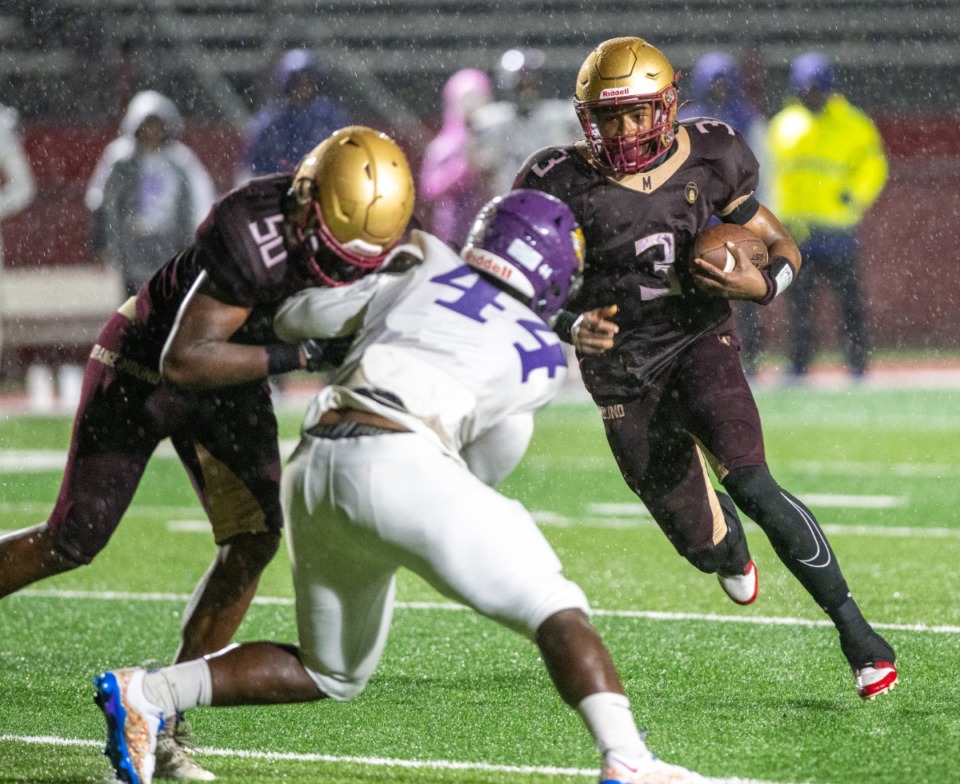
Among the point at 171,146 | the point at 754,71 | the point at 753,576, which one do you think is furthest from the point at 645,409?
the point at 754,71

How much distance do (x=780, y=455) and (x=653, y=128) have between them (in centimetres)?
457

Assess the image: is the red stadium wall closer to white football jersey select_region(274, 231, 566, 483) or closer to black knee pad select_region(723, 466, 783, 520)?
→ black knee pad select_region(723, 466, 783, 520)

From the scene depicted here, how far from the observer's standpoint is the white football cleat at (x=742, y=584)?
4.52 m

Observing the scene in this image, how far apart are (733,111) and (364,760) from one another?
26.3 ft

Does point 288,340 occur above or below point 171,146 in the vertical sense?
above

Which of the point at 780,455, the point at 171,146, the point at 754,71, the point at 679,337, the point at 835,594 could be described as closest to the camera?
the point at 835,594

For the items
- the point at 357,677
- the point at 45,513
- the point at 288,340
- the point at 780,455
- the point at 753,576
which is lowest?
the point at 780,455

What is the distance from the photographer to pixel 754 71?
1348 centimetres

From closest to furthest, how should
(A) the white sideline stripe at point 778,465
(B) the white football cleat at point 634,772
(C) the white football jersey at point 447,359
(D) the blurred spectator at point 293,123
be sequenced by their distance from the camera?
(B) the white football cleat at point 634,772, (C) the white football jersey at point 447,359, (A) the white sideline stripe at point 778,465, (D) the blurred spectator at point 293,123

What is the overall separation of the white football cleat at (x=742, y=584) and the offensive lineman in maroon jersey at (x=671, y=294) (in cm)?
7

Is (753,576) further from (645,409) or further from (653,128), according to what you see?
(653,128)

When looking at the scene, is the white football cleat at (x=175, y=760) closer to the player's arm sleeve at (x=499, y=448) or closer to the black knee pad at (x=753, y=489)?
the player's arm sleeve at (x=499, y=448)

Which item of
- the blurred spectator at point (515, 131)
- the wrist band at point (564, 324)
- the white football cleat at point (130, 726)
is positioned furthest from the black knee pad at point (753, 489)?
the blurred spectator at point (515, 131)

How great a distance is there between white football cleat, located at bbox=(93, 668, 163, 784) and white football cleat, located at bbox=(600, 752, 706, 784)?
0.90 m
